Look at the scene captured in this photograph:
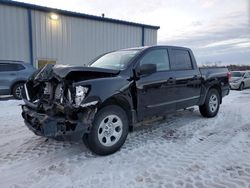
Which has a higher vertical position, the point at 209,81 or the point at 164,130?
the point at 209,81

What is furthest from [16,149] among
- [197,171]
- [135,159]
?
[197,171]

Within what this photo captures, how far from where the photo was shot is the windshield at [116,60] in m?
4.82

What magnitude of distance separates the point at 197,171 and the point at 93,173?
1476mm

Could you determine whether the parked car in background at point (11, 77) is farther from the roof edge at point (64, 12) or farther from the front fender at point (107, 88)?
the front fender at point (107, 88)

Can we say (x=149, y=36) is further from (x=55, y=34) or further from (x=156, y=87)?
(x=156, y=87)

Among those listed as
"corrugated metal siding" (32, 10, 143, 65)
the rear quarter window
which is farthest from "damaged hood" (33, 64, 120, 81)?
"corrugated metal siding" (32, 10, 143, 65)

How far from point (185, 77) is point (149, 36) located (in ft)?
46.0

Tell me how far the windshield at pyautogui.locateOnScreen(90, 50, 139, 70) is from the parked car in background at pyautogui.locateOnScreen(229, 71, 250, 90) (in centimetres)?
1418

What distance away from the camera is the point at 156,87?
16.5 ft

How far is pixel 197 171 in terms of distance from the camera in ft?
11.7

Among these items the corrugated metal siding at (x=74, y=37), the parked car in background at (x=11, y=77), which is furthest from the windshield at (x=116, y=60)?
the corrugated metal siding at (x=74, y=37)

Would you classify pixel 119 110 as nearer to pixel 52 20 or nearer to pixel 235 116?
pixel 235 116

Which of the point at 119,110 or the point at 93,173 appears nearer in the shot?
the point at 93,173

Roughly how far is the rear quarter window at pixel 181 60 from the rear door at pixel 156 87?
0.26 meters
